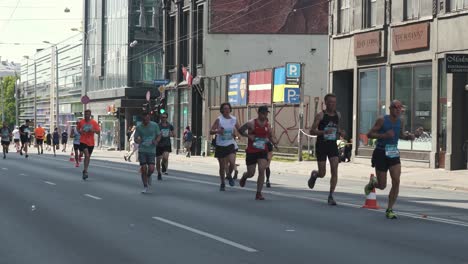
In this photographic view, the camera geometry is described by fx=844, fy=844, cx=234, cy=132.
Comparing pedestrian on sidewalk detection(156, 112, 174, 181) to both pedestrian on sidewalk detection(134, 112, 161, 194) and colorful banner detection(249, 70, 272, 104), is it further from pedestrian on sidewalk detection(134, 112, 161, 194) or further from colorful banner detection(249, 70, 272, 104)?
colorful banner detection(249, 70, 272, 104)

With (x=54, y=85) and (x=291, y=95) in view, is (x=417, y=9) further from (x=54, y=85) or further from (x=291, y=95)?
(x=54, y=85)

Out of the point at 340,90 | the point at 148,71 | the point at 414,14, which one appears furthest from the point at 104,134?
the point at 414,14

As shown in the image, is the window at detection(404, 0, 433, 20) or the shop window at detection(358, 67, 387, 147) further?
the shop window at detection(358, 67, 387, 147)

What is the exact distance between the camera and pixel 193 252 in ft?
31.3

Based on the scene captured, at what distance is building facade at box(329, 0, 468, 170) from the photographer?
28469mm

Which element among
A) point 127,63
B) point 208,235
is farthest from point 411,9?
point 127,63

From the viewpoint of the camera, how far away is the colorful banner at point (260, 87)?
139 feet

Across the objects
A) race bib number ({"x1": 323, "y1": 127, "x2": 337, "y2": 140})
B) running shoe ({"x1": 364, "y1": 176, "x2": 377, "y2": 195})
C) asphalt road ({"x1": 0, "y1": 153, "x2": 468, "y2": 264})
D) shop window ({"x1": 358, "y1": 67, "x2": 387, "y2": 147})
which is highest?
shop window ({"x1": 358, "y1": 67, "x2": 387, "y2": 147})

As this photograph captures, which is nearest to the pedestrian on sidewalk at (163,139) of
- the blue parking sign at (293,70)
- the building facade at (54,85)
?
the blue parking sign at (293,70)

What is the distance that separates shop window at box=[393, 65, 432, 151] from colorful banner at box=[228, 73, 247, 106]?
14.3m

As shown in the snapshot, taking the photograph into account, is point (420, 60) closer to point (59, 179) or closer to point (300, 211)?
point (59, 179)

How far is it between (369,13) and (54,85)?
227 ft

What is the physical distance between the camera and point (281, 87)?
1608 inches

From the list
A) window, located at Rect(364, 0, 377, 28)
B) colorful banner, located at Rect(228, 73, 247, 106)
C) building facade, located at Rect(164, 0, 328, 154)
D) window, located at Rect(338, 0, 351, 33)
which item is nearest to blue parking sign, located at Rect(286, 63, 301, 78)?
window, located at Rect(338, 0, 351, 33)
